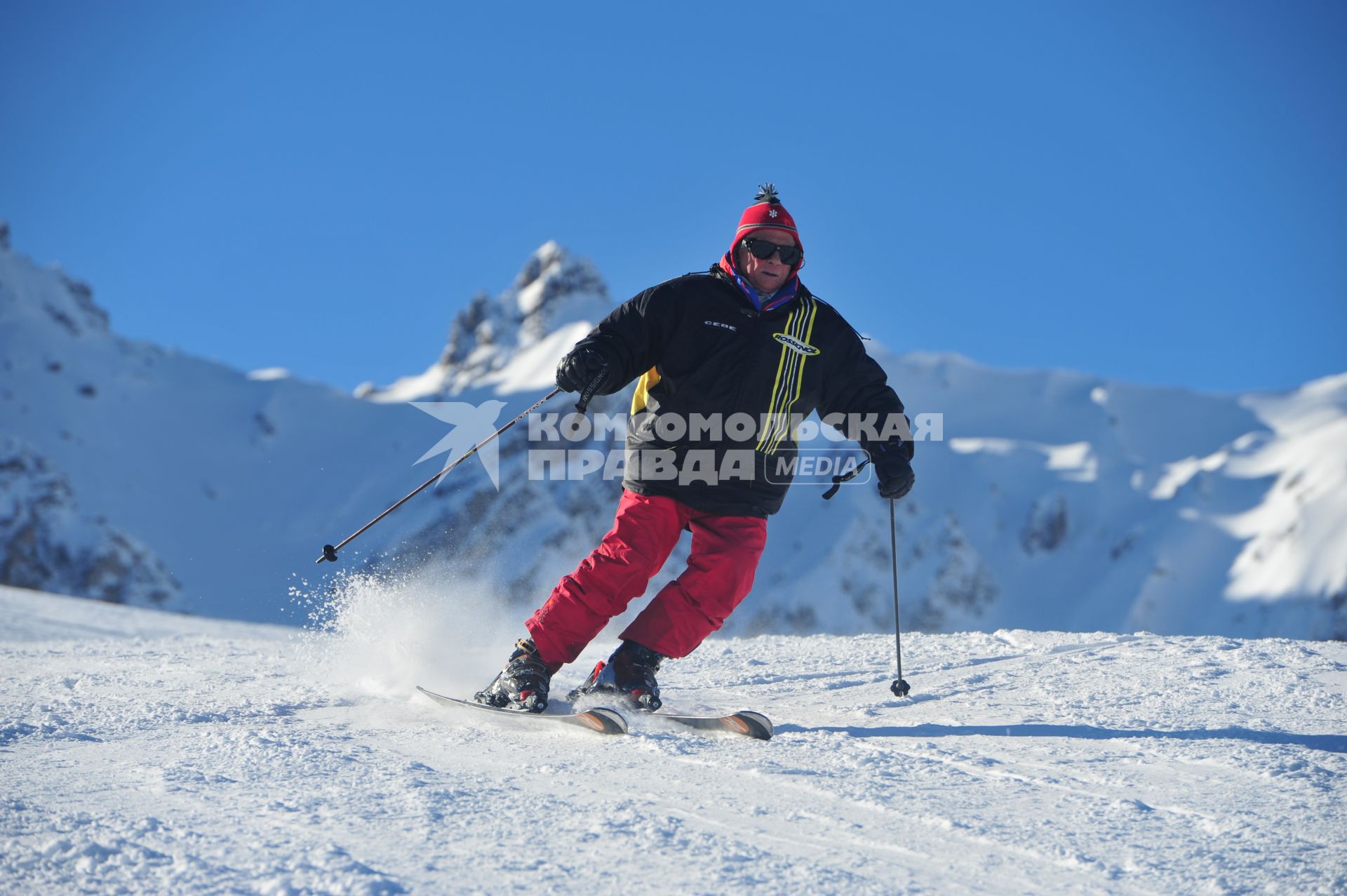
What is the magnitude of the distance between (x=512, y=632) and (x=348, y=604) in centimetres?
100

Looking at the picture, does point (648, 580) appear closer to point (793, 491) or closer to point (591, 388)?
point (591, 388)

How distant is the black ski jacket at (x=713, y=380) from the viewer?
368 cm

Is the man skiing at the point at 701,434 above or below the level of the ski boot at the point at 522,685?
above

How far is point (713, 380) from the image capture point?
3.70 m

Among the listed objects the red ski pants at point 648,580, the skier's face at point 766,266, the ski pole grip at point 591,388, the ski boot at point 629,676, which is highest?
the skier's face at point 766,266

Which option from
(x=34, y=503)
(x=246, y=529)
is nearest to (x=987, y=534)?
(x=246, y=529)

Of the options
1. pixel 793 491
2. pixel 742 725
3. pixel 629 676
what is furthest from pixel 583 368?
pixel 793 491

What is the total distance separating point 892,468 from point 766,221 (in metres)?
1.00

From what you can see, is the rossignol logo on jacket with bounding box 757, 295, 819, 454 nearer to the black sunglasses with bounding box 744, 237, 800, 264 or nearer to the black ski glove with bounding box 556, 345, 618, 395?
the black sunglasses with bounding box 744, 237, 800, 264

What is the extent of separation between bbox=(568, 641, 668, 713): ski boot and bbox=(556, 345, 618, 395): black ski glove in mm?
907

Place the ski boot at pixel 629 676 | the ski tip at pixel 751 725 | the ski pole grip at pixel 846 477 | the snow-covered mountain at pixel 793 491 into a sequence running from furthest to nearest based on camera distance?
the snow-covered mountain at pixel 793 491 → the ski pole grip at pixel 846 477 → the ski boot at pixel 629 676 → the ski tip at pixel 751 725

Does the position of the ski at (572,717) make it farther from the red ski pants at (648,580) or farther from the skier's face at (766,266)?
the skier's face at (766,266)

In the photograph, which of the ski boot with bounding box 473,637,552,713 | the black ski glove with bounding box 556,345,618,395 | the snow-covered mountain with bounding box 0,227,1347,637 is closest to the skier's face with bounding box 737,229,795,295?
the black ski glove with bounding box 556,345,618,395

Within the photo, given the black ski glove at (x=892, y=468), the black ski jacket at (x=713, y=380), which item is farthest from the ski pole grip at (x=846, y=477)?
the black ski jacket at (x=713, y=380)
